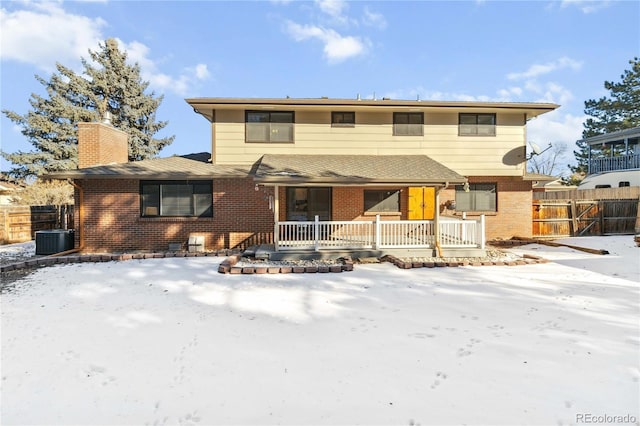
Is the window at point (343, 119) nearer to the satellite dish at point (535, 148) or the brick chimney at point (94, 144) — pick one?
the satellite dish at point (535, 148)

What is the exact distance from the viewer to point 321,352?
13.1 feet

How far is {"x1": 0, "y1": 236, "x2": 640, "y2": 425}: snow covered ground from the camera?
293 centimetres

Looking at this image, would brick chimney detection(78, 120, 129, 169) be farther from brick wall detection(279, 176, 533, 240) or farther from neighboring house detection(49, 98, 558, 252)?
brick wall detection(279, 176, 533, 240)

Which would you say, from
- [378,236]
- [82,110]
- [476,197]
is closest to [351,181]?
[378,236]

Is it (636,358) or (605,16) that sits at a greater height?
(605,16)

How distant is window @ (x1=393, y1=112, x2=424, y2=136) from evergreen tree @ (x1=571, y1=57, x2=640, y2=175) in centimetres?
2718

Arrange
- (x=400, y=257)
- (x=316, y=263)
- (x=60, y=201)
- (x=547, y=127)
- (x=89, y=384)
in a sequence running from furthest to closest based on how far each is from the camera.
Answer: (x=547, y=127)
(x=60, y=201)
(x=400, y=257)
(x=316, y=263)
(x=89, y=384)

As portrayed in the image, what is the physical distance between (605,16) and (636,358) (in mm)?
17137

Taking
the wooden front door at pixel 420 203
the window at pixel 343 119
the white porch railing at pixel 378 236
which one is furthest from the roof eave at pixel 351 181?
the window at pixel 343 119

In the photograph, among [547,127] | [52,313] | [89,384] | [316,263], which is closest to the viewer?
[89,384]

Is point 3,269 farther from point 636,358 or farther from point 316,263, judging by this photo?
point 636,358

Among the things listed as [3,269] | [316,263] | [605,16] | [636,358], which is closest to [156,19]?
[3,269]

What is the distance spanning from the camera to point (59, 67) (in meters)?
27.4

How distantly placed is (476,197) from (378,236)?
5718 millimetres
